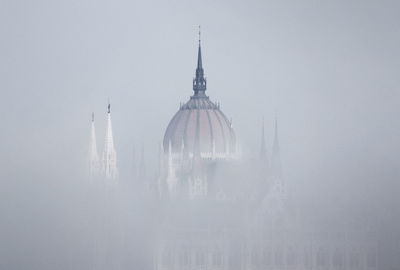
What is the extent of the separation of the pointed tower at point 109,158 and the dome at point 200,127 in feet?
38.5

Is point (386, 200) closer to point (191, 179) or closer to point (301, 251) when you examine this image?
point (301, 251)

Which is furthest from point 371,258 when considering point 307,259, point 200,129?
point 200,129

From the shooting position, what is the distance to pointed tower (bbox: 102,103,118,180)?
12838 centimetres

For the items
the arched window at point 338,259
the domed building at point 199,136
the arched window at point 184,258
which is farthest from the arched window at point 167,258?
the domed building at point 199,136

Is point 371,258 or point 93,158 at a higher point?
point 93,158

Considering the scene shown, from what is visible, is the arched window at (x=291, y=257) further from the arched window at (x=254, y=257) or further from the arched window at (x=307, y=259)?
the arched window at (x=254, y=257)

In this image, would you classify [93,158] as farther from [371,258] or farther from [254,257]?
[371,258]

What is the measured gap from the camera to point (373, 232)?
123 m

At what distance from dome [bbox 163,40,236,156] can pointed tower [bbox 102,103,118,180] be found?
11.7 metres

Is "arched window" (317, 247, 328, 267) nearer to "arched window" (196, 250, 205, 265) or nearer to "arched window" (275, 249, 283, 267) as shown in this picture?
"arched window" (275, 249, 283, 267)

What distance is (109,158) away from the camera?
128875 millimetres

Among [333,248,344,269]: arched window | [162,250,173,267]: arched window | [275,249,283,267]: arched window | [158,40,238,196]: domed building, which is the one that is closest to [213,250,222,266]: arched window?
[162,250,173,267]: arched window

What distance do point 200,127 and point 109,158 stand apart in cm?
1477

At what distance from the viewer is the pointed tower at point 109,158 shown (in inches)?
5054
